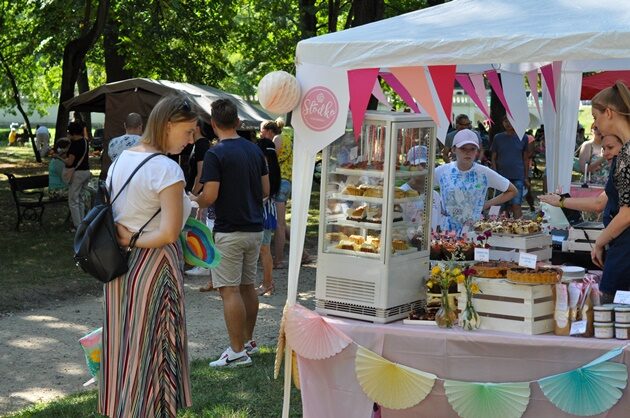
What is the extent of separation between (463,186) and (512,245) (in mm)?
1507

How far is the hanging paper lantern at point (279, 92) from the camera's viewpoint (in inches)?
197

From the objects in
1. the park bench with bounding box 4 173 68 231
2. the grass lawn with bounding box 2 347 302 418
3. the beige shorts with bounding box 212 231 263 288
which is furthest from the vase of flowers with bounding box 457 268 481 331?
the park bench with bounding box 4 173 68 231

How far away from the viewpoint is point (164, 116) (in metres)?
4.42

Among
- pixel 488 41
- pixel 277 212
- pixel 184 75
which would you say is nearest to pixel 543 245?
pixel 488 41

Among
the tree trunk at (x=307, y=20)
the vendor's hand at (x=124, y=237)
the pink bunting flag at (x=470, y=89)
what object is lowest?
the vendor's hand at (x=124, y=237)

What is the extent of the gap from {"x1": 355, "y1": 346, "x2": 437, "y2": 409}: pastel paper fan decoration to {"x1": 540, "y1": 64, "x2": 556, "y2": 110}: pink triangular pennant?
4226 millimetres

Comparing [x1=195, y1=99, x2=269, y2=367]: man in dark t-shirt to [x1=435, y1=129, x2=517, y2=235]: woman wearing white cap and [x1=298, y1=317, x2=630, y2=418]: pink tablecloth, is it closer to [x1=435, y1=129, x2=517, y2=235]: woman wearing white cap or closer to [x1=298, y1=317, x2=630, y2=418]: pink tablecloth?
[x1=435, y1=129, x2=517, y2=235]: woman wearing white cap

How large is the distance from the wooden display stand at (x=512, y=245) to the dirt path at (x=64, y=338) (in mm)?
2634

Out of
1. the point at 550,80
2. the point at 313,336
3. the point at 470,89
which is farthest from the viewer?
the point at 470,89

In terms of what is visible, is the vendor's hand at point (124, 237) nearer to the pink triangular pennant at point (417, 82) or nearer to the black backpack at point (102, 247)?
the black backpack at point (102, 247)

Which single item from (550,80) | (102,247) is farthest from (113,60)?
(102,247)

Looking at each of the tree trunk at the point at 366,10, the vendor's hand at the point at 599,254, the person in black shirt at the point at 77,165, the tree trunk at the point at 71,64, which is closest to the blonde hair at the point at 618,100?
the vendor's hand at the point at 599,254

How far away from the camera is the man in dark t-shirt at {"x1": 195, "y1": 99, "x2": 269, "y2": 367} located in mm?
6551

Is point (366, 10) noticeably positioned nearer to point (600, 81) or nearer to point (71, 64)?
point (600, 81)
